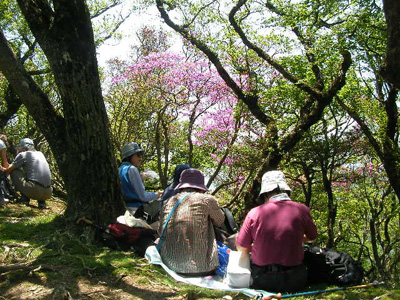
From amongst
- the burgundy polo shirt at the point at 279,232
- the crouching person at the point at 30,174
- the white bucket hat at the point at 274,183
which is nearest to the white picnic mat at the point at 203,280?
the burgundy polo shirt at the point at 279,232

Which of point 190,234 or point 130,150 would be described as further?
point 130,150

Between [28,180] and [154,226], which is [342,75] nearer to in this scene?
[154,226]

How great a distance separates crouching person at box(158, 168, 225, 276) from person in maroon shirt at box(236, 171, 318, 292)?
0.50 meters

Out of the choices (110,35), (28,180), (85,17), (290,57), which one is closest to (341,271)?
(85,17)

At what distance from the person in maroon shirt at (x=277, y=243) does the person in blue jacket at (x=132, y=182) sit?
2.30m

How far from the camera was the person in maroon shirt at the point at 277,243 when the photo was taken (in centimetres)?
375

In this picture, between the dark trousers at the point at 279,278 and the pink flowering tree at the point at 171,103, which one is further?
the pink flowering tree at the point at 171,103

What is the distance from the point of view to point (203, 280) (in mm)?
4094

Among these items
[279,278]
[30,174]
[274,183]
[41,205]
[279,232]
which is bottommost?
[279,278]

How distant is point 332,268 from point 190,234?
60.6 inches

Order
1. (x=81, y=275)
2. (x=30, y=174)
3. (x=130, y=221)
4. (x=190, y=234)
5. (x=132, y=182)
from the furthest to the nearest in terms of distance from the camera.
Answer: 1. (x=30, y=174)
2. (x=132, y=182)
3. (x=130, y=221)
4. (x=190, y=234)
5. (x=81, y=275)

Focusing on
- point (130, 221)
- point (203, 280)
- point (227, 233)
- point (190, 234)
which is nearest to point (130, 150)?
point (130, 221)

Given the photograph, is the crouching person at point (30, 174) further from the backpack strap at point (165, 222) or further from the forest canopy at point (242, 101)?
the backpack strap at point (165, 222)

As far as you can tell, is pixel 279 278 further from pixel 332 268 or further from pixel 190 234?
pixel 190 234
